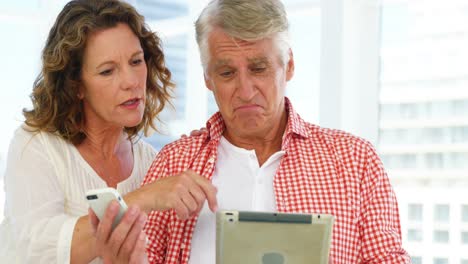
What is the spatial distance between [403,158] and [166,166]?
1773 millimetres

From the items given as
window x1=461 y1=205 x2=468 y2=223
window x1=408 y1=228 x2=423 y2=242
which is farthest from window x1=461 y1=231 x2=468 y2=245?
window x1=408 y1=228 x2=423 y2=242

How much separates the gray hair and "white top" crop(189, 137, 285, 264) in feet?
0.91

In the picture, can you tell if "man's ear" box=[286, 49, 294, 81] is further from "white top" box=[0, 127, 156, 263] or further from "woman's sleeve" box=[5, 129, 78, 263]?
"woman's sleeve" box=[5, 129, 78, 263]

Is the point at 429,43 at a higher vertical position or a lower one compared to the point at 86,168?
higher

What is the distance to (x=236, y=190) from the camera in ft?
5.90

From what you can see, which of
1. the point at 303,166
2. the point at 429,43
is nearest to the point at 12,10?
the point at 429,43

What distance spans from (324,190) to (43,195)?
2.52 ft

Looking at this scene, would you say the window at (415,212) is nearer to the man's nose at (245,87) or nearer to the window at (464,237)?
the window at (464,237)

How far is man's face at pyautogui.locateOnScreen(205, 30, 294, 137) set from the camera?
177 centimetres

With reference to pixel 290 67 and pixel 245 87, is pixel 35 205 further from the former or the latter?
pixel 290 67

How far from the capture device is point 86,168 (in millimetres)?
2010

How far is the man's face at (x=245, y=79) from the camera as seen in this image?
177 centimetres

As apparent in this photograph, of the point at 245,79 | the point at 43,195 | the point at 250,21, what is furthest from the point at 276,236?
the point at 43,195

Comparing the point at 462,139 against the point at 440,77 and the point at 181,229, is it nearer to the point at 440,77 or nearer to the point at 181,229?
the point at 440,77
